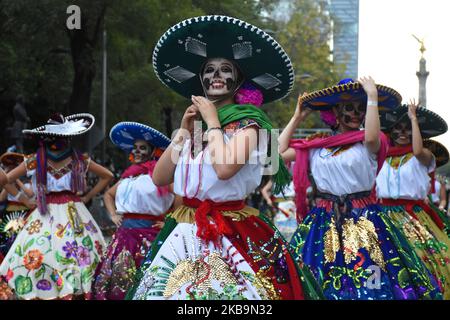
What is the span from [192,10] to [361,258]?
17980 millimetres

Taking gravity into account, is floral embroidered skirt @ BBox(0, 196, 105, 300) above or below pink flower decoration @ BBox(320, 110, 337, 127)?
below

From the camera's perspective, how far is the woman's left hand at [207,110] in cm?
493

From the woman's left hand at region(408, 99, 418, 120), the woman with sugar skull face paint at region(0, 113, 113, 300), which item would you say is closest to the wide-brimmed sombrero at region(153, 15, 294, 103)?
the woman's left hand at region(408, 99, 418, 120)

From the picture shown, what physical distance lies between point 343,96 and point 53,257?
3918mm

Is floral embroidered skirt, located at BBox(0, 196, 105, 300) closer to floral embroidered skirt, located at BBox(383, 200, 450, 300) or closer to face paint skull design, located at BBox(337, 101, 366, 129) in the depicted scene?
floral embroidered skirt, located at BBox(383, 200, 450, 300)

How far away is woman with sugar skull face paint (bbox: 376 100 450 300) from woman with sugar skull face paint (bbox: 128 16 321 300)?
3739 mm

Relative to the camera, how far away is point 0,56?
2055 cm

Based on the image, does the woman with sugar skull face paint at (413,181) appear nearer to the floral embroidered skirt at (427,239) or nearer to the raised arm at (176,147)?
the floral embroidered skirt at (427,239)

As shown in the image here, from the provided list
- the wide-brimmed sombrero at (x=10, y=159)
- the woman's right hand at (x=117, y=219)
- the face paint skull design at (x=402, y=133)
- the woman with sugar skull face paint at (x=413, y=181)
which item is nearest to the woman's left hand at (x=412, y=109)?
the woman with sugar skull face paint at (x=413, y=181)

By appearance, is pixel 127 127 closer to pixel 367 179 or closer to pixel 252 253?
pixel 367 179

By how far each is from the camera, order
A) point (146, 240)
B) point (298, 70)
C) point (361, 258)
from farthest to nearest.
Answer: point (298, 70) → point (146, 240) → point (361, 258)

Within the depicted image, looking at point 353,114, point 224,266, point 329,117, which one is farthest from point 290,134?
point 224,266

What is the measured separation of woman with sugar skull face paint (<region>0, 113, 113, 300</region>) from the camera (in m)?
9.29
